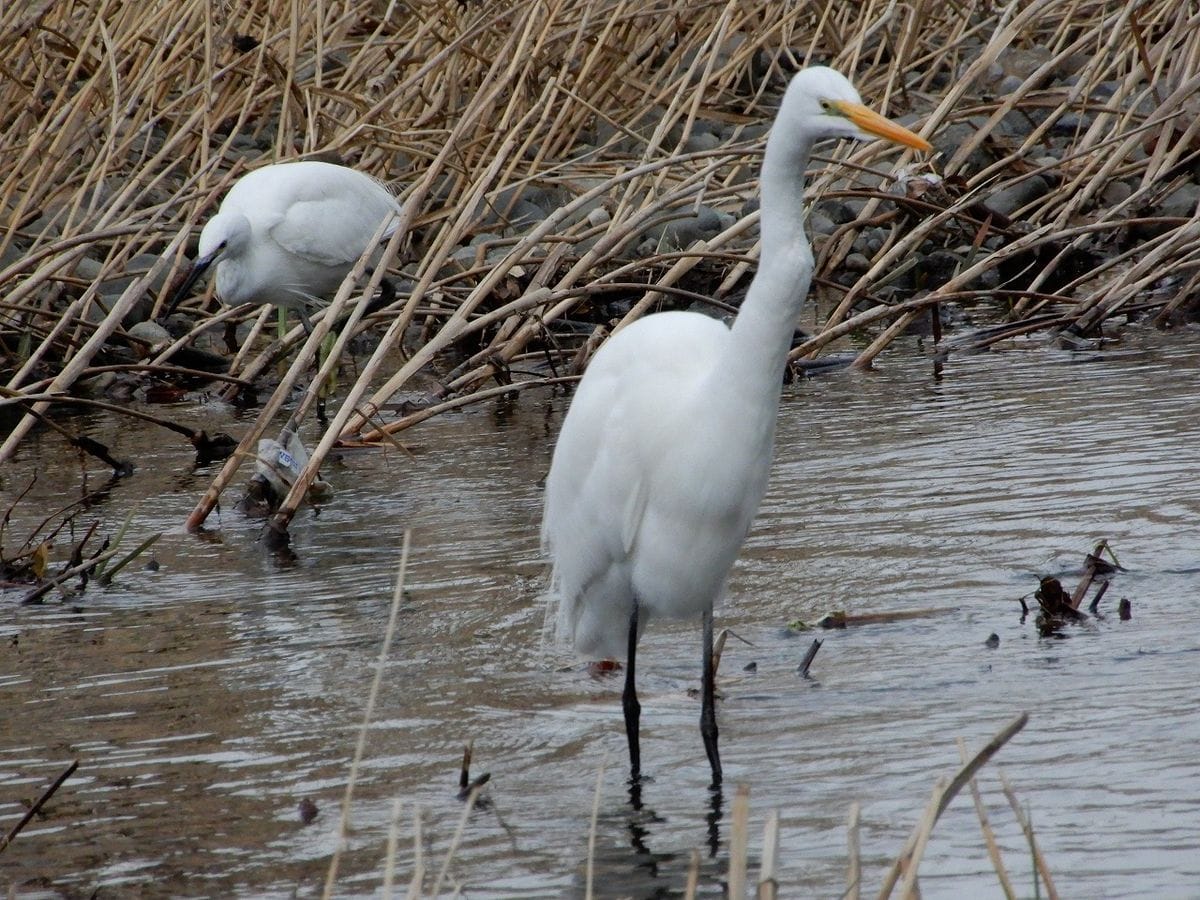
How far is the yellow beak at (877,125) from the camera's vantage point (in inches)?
103

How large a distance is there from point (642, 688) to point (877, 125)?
155cm

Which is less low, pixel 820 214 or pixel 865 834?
pixel 820 214

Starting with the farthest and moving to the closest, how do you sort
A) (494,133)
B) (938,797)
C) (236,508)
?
(494,133), (236,508), (938,797)

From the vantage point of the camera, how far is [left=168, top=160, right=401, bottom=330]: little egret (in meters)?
7.03

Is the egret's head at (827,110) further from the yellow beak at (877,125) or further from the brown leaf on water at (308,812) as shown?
the brown leaf on water at (308,812)

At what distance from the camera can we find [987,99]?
27.2 feet

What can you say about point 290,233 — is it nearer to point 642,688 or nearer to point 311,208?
point 311,208

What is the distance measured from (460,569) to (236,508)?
1.15 m

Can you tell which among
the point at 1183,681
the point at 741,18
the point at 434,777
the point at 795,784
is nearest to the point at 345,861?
the point at 434,777

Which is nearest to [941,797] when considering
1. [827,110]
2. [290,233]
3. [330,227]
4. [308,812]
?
[827,110]

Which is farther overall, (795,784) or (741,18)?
(741,18)

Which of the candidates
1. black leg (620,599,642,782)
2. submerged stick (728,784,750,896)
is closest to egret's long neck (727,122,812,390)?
black leg (620,599,642,782)

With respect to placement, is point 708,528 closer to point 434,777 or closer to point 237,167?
point 434,777

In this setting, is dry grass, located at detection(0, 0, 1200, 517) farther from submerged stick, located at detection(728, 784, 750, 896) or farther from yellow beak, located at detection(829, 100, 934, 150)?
submerged stick, located at detection(728, 784, 750, 896)
